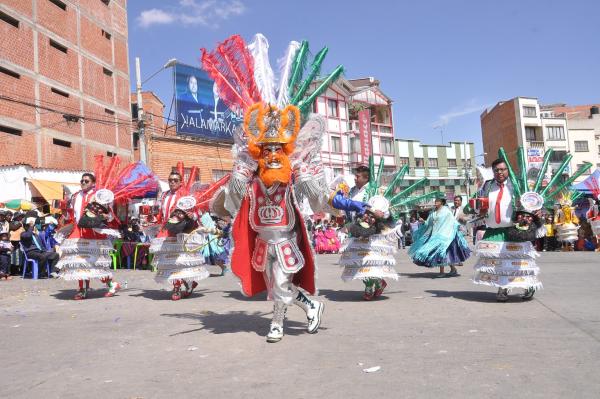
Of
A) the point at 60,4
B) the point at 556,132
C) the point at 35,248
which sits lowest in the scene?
the point at 35,248

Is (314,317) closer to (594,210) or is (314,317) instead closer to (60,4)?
(594,210)

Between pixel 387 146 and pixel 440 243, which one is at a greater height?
pixel 387 146

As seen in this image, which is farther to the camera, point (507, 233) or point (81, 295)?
point (81, 295)

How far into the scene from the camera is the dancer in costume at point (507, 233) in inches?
258

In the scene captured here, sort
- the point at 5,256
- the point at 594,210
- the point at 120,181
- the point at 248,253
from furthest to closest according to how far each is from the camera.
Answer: the point at 594,210 → the point at 5,256 → the point at 120,181 → the point at 248,253

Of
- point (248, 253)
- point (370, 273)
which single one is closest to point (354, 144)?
point (370, 273)

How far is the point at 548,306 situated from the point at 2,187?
63.5 feet

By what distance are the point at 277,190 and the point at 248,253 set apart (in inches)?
29.2

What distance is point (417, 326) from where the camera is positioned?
17.0 feet

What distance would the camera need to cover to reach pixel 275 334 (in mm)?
4789

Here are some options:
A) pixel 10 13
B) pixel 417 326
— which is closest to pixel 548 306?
pixel 417 326

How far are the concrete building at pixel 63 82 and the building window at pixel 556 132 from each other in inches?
1696

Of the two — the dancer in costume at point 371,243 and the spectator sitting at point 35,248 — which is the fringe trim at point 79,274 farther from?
the spectator sitting at point 35,248

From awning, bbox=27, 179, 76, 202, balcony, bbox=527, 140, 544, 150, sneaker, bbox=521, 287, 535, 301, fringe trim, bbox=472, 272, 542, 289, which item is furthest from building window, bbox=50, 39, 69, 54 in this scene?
balcony, bbox=527, 140, 544, 150
